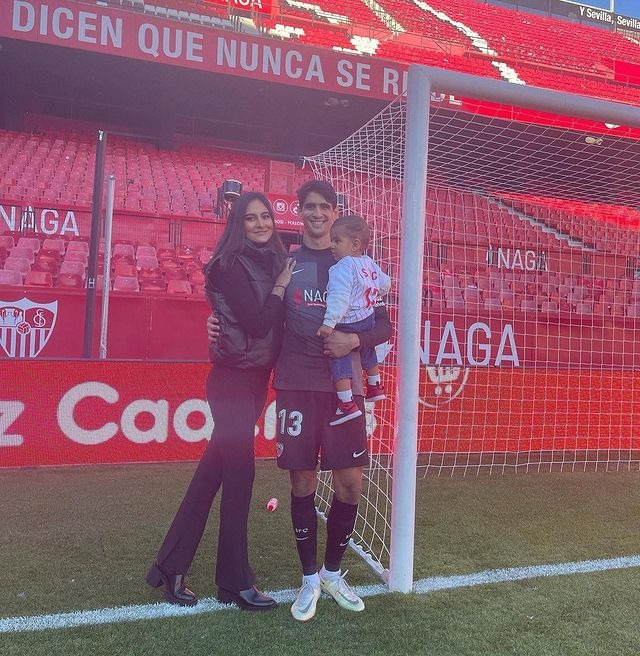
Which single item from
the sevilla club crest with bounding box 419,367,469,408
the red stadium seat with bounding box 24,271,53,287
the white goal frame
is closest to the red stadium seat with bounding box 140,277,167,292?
the red stadium seat with bounding box 24,271,53,287

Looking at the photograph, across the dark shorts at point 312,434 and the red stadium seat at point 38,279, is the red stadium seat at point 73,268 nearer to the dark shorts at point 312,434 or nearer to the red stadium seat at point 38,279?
the red stadium seat at point 38,279

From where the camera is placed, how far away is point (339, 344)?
7.86 ft

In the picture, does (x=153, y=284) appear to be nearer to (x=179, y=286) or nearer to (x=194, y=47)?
(x=179, y=286)

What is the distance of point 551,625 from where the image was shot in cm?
245

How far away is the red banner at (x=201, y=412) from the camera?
4664 millimetres

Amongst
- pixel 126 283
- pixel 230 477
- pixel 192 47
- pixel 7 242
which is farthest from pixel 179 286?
pixel 192 47

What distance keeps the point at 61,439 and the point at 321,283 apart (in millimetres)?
3200

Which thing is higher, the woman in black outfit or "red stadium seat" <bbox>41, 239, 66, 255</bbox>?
"red stadium seat" <bbox>41, 239, 66, 255</bbox>

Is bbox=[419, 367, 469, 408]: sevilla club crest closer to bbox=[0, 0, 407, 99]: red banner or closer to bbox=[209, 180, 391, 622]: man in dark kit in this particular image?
bbox=[209, 180, 391, 622]: man in dark kit

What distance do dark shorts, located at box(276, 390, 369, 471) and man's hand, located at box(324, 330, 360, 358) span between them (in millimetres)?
188

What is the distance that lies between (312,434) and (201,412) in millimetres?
2774

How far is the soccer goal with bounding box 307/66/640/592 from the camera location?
2871mm

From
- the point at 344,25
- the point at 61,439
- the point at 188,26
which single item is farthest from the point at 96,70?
the point at 61,439

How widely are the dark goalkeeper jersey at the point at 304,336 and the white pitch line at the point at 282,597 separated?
3.21 ft
